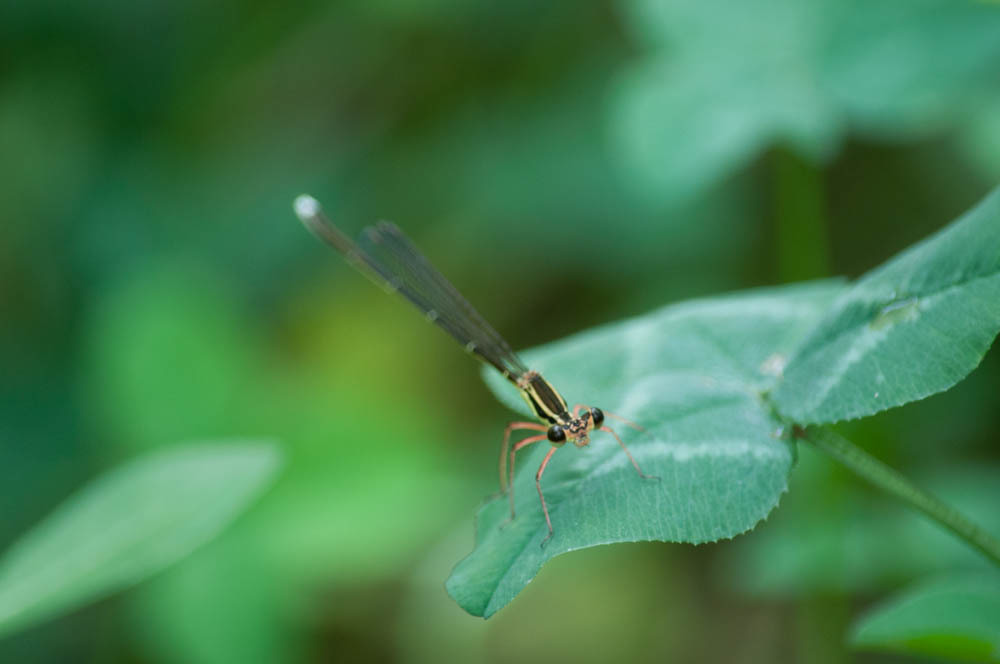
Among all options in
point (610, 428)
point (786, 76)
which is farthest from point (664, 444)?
point (786, 76)

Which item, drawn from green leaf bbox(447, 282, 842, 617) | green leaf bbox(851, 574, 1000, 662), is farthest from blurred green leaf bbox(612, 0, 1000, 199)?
green leaf bbox(851, 574, 1000, 662)

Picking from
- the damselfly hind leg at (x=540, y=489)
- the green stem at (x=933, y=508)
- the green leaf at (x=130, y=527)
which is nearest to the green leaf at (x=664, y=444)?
the damselfly hind leg at (x=540, y=489)

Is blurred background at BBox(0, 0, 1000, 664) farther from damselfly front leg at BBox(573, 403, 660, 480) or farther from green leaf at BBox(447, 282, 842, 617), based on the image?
damselfly front leg at BBox(573, 403, 660, 480)

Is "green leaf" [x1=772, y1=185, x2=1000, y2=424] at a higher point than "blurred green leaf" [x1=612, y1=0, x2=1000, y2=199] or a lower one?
higher

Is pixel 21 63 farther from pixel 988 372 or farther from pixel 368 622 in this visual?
pixel 988 372

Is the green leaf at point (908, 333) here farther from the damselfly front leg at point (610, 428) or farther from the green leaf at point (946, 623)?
the green leaf at point (946, 623)

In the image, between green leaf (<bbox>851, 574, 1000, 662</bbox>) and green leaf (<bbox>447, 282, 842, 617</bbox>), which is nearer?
green leaf (<bbox>447, 282, 842, 617</bbox>)
